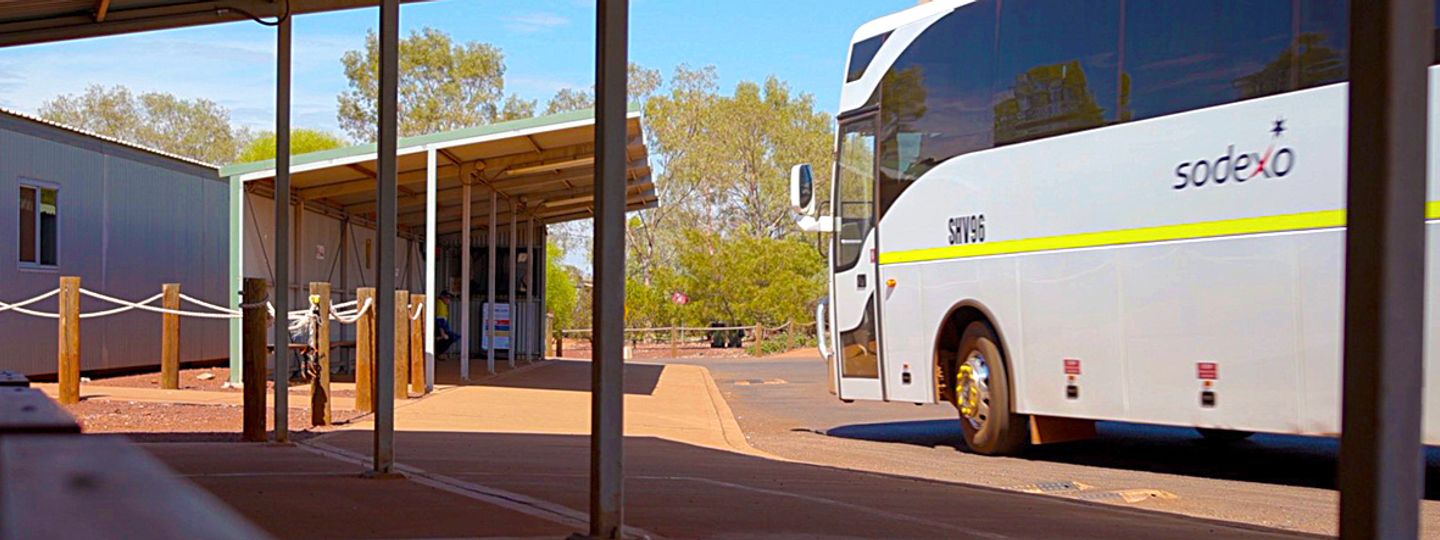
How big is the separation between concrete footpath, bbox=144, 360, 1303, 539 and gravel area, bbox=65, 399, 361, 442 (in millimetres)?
662

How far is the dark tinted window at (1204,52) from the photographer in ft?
35.1

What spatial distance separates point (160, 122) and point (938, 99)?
80565mm

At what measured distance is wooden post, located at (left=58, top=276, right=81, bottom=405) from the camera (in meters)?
14.9

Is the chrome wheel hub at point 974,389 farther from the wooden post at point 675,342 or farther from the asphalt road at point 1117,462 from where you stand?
the wooden post at point 675,342

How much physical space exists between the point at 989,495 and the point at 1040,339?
3.87 meters

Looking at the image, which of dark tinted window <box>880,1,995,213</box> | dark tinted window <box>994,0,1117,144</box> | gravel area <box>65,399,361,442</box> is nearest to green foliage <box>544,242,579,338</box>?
gravel area <box>65,399,361,442</box>

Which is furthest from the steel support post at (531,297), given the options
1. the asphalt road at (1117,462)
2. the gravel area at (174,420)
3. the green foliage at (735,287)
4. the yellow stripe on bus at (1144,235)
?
the yellow stripe on bus at (1144,235)

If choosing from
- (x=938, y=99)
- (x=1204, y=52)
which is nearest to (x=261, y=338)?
(x=938, y=99)

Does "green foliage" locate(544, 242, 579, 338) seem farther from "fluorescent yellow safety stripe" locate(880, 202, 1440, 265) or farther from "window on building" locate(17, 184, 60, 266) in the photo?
"fluorescent yellow safety stripe" locate(880, 202, 1440, 265)

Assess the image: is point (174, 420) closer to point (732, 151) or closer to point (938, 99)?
point (938, 99)

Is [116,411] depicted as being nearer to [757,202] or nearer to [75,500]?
[75,500]

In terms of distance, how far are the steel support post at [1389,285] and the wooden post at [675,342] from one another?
144ft

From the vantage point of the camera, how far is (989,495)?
9.39 m

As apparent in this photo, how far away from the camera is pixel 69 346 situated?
15.1 m
